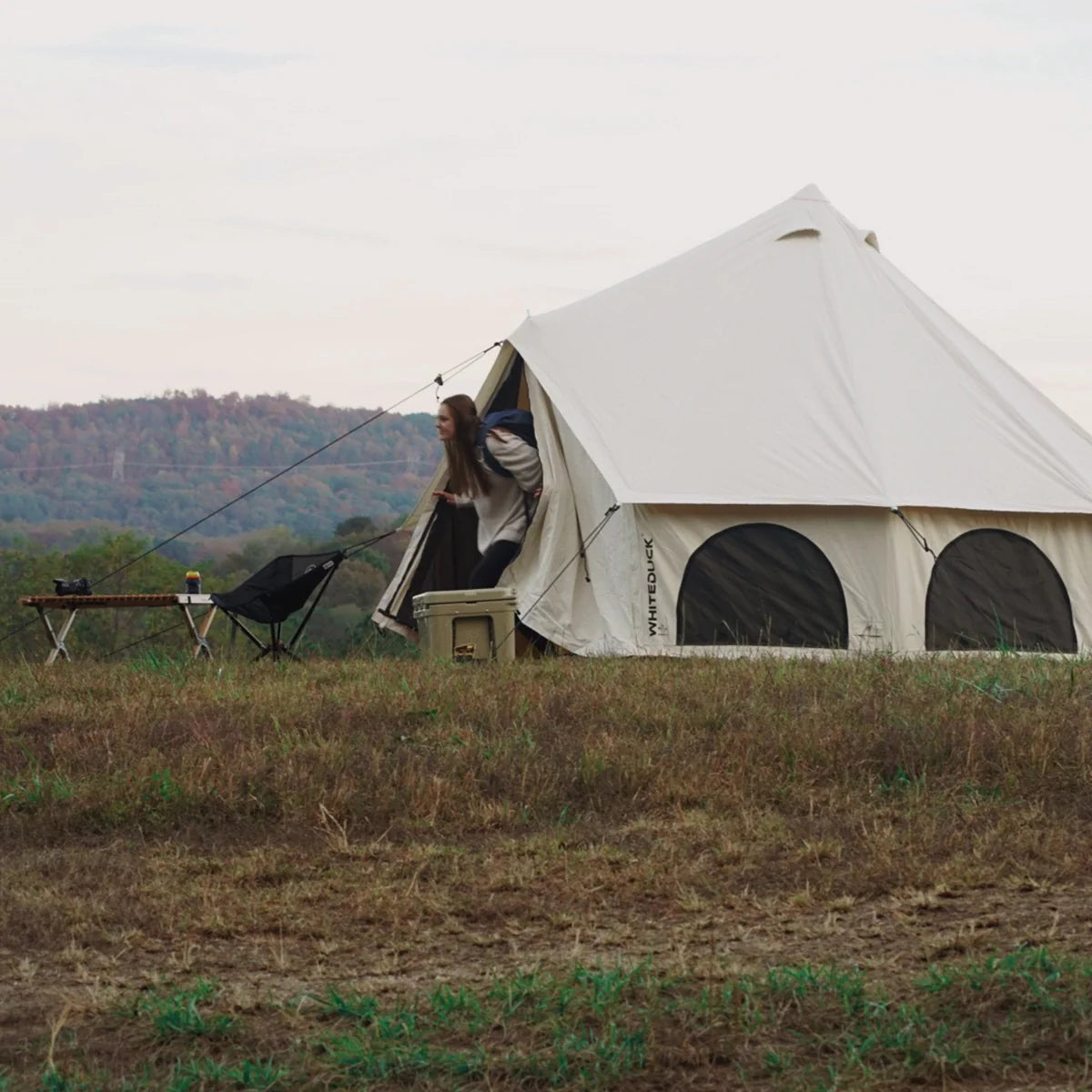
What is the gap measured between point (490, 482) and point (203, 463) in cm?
6962

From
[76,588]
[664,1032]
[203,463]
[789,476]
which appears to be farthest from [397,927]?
[203,463]

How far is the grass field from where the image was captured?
3062 millimetres

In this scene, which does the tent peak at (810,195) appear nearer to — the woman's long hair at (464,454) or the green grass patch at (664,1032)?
the woman's long hair at (464,454)

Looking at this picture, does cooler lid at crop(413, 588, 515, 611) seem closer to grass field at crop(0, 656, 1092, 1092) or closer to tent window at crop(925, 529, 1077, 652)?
grass field at crop(0, 656, 1092, 1092)

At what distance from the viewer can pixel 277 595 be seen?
31.8ft

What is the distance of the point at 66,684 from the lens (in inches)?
297

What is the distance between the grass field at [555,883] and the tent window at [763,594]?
2320mm

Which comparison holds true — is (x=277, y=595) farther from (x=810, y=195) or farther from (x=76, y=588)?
(x=810, y=195)

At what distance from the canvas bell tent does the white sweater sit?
158 millimetres

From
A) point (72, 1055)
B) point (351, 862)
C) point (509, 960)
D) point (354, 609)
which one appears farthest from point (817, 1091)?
point (354, 609)

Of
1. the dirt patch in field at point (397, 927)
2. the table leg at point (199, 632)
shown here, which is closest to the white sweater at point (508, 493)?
the table leg at point (199, 632)

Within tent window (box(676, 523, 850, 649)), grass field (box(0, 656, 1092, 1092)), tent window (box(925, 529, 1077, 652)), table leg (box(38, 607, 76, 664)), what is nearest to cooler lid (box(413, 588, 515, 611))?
tent window (box(676, 523, 850, 649))

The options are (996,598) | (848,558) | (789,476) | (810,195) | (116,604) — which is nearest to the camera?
(116,604)

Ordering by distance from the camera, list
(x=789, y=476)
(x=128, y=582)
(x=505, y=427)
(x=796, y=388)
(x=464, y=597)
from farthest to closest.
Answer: (x=128, y=582), (x=505, y=427), (x=796, y=388), (x=789, y=476), (x=464, y=597)
